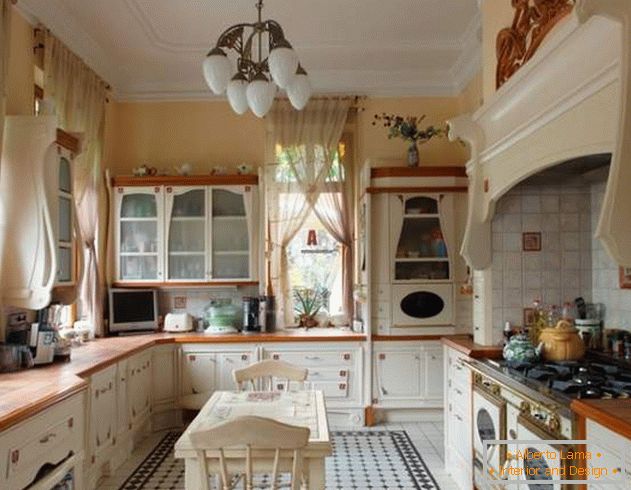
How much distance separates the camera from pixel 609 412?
5.49 feet

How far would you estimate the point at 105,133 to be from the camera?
4.84 metres

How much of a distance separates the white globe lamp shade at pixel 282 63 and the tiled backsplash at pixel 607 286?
1871 millimetres

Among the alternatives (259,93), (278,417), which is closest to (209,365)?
(278,417)

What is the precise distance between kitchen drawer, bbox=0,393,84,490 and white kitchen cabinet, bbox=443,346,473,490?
214 cm

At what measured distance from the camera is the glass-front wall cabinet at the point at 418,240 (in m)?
4.53

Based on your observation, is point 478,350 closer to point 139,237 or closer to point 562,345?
point 562,345

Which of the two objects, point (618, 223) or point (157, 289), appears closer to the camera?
point (618, 223)

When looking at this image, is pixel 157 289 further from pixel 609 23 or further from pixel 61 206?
pixel 609 23

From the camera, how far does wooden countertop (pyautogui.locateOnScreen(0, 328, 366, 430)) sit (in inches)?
86.4

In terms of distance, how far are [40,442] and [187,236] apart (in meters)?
2.80

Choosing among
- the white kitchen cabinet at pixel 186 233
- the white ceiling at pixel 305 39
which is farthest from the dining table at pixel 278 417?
the white ceiling at pixel 305 39

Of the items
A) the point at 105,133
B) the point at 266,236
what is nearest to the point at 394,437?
the point at 266,236

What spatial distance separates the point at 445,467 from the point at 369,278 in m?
1.58

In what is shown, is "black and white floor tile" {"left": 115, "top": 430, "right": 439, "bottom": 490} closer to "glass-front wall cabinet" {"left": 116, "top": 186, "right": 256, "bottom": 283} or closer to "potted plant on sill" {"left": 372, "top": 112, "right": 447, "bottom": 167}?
"glass-front wall cabinet" {"left": 116, "top": 186, "right": 256, "bottom": 283}
